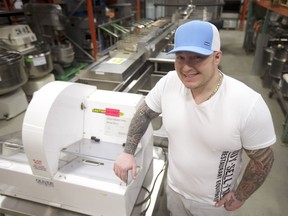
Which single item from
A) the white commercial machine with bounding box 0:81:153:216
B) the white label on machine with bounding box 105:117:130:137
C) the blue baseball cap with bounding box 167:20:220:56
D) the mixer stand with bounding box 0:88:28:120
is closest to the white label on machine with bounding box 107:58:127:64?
the white commercial machine with bounding box 0:81:153:216

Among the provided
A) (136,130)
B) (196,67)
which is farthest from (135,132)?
(196,67)

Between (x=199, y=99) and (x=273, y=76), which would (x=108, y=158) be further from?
(x=273, y=76)

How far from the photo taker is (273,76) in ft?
10.9

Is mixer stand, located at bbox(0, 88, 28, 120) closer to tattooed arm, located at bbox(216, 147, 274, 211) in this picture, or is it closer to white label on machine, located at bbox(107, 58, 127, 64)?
white label on machine, located at bbox(107, 58, 127, 64)

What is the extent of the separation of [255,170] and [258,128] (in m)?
0.20

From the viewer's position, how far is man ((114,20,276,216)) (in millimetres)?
726

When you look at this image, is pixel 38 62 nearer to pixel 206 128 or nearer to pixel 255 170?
pixel 206 128

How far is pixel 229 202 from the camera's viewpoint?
95 centimetres

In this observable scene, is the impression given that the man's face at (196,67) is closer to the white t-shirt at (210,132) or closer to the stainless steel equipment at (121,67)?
the white t-shirt at (210,132)

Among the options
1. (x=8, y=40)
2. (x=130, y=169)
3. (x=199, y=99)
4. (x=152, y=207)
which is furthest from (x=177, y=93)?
(x=8, y=40)

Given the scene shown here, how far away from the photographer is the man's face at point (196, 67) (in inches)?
28.4

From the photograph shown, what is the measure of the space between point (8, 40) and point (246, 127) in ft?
10.6

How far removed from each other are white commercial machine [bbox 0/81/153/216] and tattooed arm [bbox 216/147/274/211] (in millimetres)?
393

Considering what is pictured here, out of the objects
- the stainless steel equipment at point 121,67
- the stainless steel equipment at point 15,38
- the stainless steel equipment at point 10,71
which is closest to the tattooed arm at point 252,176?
the stainless steel equipment at point 121,67
